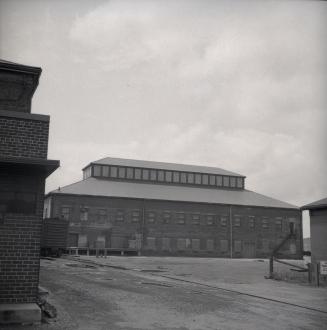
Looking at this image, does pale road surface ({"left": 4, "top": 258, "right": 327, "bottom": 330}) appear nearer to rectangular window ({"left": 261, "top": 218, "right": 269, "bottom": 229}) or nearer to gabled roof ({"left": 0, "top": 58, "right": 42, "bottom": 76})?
gabled roof ({"left": 0, "top": 58, "right": 42, "bottom": 76})

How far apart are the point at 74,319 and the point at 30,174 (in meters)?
3.30

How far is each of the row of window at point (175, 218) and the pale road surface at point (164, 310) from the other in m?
31.6

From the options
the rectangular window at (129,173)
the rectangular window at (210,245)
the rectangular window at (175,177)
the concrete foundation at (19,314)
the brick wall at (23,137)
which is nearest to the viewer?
the concrete foundation at (19,314)

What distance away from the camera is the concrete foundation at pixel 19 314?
820cm

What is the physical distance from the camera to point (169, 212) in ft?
163

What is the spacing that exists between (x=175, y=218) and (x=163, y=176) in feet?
25.1

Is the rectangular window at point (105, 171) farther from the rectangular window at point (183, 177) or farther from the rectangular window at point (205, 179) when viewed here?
Result: the rectangular window at point (205, 179)

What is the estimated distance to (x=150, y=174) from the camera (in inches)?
2152

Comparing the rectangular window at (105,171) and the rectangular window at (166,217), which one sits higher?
the rectangular window at (105,171)

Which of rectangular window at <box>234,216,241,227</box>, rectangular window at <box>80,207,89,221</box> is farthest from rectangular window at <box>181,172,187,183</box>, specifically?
rectangular window at <box>80,207,89,221</box>

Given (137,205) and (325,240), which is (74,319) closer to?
(325,240)

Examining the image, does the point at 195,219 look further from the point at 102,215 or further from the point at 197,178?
the point at 102,215

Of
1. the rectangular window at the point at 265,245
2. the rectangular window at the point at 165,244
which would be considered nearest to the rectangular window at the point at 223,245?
the rectangular window at the point at 265,245

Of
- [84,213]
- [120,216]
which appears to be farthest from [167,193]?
[84,213]
